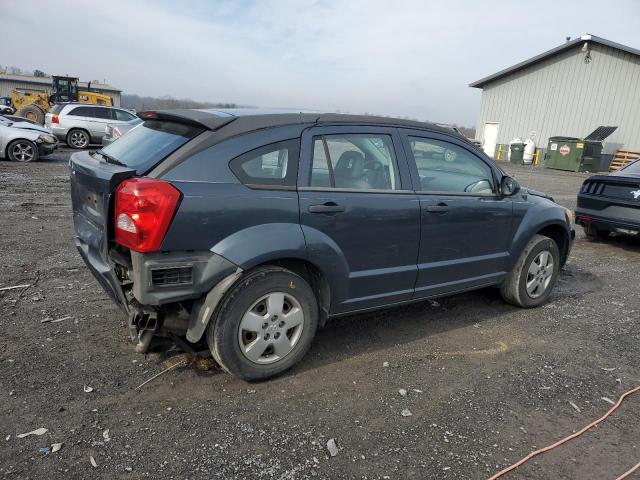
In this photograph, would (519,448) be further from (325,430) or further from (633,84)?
(633,84)

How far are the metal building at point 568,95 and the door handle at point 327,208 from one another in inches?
1019

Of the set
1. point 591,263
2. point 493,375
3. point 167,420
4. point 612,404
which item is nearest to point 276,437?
point 167,420

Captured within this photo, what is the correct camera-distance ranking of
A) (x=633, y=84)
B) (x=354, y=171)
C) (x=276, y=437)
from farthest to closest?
(x=633, y=84)
(x=354, y=171)
(x=276, y=437)

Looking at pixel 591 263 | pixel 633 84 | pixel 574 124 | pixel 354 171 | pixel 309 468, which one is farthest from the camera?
pixel 574 124

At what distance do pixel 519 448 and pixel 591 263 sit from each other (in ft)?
16.3

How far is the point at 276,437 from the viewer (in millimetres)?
2723

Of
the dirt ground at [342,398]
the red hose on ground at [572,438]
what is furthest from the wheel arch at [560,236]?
the red hose on ground at [572,438]

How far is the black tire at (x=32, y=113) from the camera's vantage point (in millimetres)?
27688

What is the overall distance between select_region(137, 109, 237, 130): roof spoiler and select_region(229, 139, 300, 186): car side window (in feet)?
0.89

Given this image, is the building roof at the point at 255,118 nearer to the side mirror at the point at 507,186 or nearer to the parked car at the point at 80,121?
the side mirror at the point at 507,186

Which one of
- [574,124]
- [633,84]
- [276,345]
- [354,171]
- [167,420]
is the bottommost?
[167,420]

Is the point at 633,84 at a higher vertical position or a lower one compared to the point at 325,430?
higher

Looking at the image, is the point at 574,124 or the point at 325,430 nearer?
the point at 325,430

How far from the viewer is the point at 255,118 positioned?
3215mm
